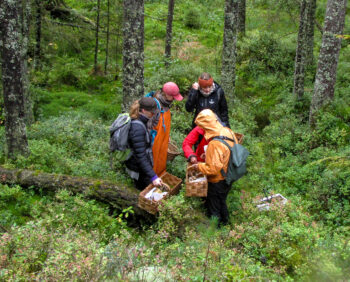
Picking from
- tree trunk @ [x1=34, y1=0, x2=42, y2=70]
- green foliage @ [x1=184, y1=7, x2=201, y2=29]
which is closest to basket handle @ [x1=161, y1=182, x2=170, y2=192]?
tree trunk @ [x1=34, y1=0, x2=42, y2=70]

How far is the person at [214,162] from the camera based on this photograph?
5.15 metres

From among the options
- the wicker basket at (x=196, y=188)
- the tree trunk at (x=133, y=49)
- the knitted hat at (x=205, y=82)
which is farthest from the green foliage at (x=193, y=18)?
the wicker basket at (x=196, y=188)

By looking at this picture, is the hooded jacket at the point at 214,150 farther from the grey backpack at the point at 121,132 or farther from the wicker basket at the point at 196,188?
the grey backpack at the point at 121,132

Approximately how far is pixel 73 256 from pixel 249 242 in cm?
277

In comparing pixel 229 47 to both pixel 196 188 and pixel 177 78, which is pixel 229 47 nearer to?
pixel 177 78

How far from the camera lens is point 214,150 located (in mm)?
5148

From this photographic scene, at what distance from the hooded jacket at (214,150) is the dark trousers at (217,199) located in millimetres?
146

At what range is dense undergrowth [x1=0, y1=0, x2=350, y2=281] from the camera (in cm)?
384

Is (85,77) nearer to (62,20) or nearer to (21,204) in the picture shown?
(62,20)

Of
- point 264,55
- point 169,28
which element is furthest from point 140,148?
point 264,55

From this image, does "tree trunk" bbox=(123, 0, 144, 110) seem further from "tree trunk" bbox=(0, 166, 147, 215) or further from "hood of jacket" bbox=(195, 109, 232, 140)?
"hood of jacket" bbox=(195, 109, 232, 140)

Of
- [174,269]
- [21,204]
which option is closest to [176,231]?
[174,269]

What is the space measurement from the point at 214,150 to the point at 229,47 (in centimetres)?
731

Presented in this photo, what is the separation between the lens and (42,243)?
4125mm
